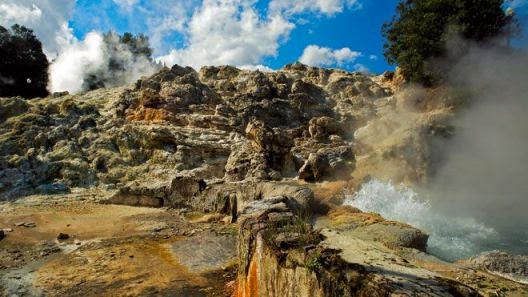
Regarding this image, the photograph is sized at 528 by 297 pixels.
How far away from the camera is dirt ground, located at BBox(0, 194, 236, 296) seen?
28.9ft

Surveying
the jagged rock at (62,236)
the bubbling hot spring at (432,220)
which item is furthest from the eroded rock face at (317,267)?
the jagged rock at (62,236)

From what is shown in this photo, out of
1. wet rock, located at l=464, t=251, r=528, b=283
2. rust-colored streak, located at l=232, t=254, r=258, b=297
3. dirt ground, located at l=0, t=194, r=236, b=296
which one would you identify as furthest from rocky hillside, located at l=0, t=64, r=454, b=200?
rust-colored streak, located at l=232, t=254, r=258, b=297

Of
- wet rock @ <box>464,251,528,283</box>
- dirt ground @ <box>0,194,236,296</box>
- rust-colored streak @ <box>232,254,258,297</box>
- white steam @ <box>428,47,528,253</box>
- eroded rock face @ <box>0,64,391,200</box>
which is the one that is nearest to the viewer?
rust-colored streak @ <box>232,254,258,297</box>

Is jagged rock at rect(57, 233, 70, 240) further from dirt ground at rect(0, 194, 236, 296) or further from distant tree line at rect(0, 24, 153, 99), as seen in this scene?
distant tree line at rect(0, 24, 153, 99)

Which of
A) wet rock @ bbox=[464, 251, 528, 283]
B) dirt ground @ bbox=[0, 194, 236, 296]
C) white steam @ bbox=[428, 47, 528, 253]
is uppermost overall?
white steam @ bbox=[428, 47, 528, 253]

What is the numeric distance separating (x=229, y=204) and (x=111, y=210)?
5.54 metres

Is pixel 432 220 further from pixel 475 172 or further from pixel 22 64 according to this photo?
pixel 22 64

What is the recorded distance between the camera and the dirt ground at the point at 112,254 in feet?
28.9

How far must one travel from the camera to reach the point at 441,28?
2564cm

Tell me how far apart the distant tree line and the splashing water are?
3514cm

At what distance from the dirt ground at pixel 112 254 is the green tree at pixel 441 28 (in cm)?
1923

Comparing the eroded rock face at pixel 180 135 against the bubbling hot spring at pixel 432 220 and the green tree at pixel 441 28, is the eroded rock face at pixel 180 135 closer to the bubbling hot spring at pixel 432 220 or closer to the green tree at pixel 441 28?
the bubbling hot spring at pixel 432 220

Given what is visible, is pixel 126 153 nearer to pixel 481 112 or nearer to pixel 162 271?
pixel 162 271

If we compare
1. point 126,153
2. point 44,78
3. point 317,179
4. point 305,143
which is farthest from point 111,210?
point 44,78
